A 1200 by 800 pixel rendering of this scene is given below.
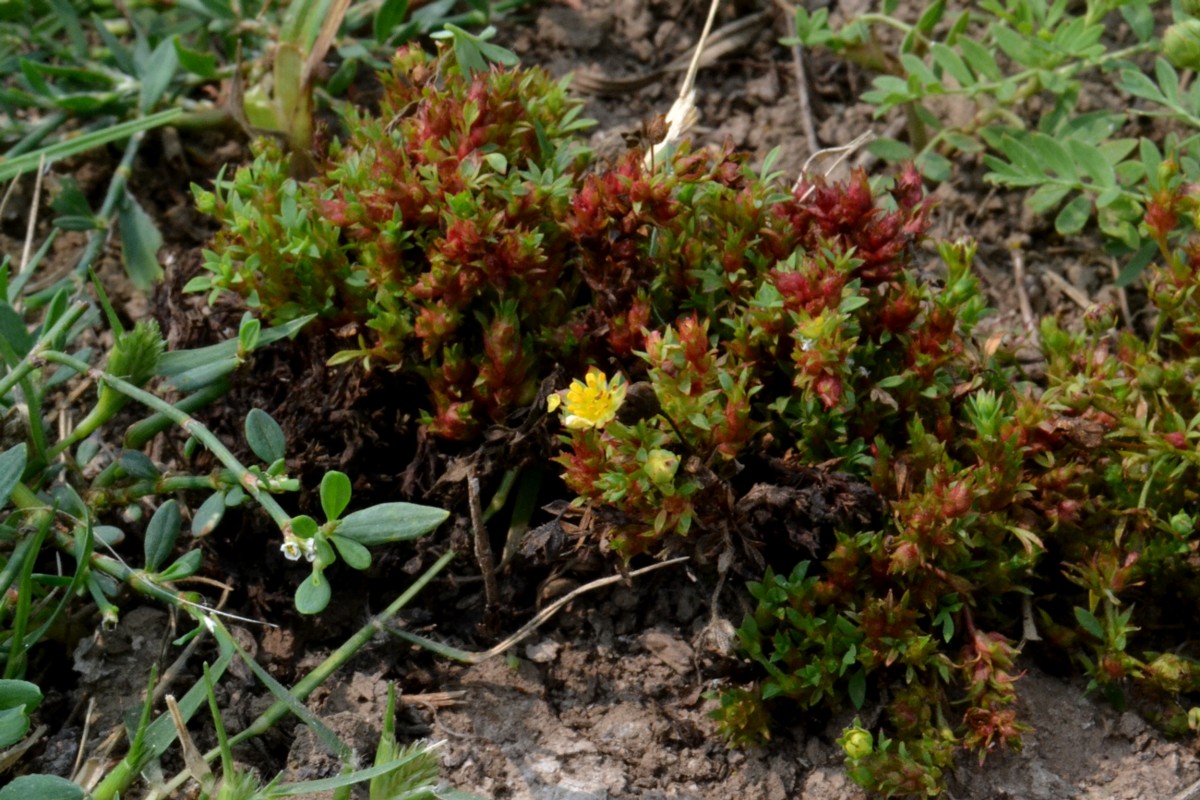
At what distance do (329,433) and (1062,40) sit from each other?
2401 millimetres

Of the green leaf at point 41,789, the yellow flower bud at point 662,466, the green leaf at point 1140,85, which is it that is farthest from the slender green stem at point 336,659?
the green leaf at point 1140,85

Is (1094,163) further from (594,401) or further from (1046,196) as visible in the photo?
(594,401)

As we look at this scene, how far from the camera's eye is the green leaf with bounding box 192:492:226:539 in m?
2.65

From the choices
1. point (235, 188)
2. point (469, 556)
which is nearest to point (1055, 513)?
point (469, 556)

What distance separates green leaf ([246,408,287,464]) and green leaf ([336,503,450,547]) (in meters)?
0.27

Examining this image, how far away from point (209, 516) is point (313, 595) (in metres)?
0.49

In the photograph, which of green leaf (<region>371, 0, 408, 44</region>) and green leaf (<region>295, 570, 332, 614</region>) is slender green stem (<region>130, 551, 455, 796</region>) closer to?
green leaf (<region>295, 570, 332, 614</region>)

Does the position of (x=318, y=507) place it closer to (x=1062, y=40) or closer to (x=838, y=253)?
(x=838, y=253)

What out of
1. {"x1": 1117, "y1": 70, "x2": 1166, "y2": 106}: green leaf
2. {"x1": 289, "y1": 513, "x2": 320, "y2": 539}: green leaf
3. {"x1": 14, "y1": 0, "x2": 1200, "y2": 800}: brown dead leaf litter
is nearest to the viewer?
{"x1": 289, "y1": 513, "x2": 320, "y2": 539}: green leaf

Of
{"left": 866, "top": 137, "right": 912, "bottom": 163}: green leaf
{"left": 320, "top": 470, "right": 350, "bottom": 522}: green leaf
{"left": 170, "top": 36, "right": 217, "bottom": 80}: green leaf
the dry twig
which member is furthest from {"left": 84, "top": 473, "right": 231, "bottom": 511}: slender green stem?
{"left": 866, "top": 137, "right": 912, "bottom": 163}: green leaf

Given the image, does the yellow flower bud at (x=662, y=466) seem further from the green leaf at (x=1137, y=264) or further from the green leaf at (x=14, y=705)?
the green leaf at (x=1137, y=264)

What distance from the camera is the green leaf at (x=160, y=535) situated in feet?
8.57

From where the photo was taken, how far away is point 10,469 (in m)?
2.46

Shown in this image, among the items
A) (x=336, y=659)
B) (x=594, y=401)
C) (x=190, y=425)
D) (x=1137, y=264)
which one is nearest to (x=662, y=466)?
(x=594, y=401)
